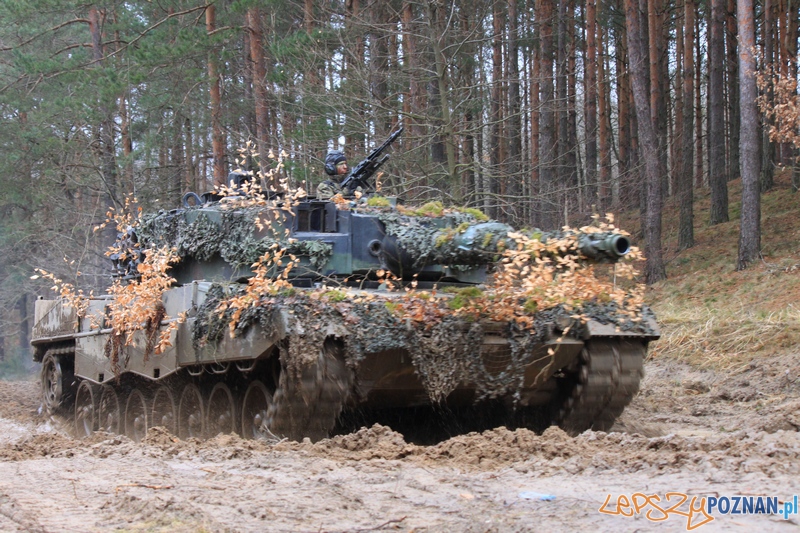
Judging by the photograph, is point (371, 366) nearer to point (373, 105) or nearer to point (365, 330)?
point (365, 330)

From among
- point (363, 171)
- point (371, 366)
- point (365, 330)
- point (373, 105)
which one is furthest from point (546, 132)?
point (365, 330)

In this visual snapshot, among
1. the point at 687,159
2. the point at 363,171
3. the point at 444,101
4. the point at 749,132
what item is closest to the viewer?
the point at 363,171

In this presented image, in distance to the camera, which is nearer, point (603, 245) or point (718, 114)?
point (603, 245)

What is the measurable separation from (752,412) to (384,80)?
33.1 feet

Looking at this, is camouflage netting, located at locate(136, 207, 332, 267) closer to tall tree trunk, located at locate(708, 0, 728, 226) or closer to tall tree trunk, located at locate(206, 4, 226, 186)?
tall tree trunk, located at locate(206, 4, 226, 186)

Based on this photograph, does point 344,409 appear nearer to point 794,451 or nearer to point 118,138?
point 794,451

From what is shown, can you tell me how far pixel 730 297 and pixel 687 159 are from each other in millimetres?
6471

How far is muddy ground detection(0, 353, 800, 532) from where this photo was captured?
4082 mm

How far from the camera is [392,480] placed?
5.16 metres

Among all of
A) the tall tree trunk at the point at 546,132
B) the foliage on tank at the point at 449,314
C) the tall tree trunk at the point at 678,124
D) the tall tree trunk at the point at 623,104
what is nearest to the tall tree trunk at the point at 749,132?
the tall tree trunk at the point at 546,132

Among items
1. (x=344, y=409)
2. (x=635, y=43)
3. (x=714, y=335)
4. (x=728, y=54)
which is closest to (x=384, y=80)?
(x=635, y=43)

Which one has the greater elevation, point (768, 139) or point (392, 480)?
point (768, 139)

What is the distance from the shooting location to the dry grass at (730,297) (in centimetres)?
1126

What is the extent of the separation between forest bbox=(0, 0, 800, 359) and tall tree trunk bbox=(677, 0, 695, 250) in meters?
0.05
